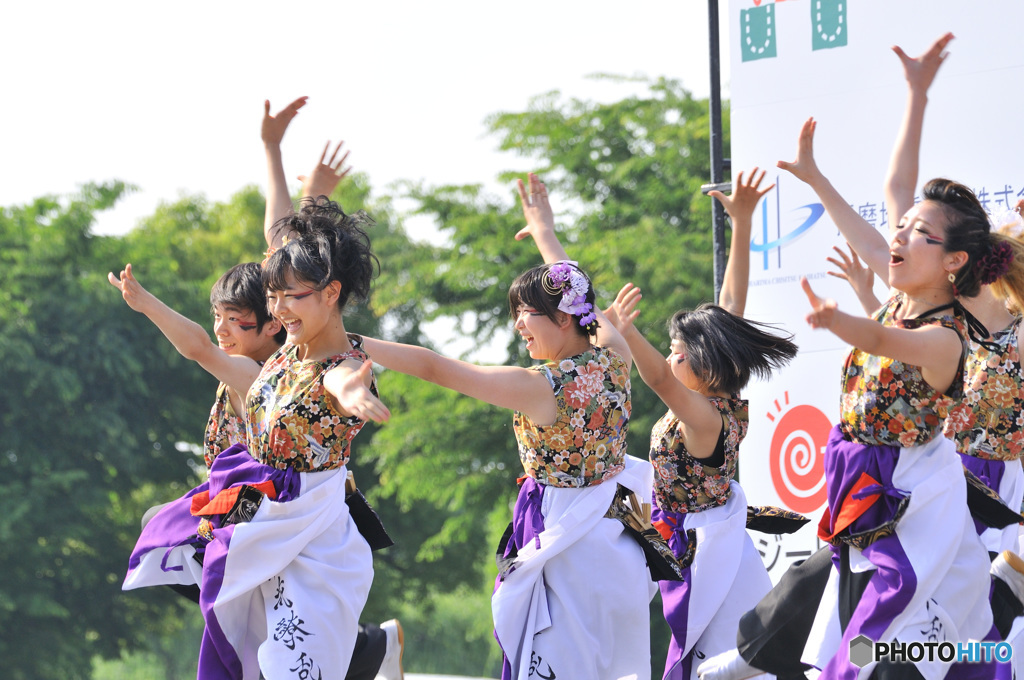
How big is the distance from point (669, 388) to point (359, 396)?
1.29 metres


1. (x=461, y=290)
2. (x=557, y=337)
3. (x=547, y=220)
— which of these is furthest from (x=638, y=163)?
(x=557, y=337)

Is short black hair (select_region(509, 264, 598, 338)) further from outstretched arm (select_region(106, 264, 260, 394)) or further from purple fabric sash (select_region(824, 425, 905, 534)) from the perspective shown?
outstretched arm (select_region(106, 264, 260, 394))

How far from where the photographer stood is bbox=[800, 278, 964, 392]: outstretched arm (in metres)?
2.68

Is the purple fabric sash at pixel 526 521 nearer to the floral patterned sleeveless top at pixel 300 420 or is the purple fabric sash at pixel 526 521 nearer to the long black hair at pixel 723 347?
the floral patterned sleeveless top at pixel 300 420

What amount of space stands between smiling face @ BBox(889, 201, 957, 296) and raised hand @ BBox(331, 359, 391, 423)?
1.50 meters

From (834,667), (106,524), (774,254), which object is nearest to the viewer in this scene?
(834,667)

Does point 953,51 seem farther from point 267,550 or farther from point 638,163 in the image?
point 638,163

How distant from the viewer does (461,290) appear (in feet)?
42.1

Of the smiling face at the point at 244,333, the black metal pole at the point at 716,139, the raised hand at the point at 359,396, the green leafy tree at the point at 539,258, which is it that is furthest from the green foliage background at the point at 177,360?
the raised hand at the point at 359,396

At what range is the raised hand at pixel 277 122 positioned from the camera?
436 cm

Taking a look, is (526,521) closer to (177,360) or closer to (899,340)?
(899,340)

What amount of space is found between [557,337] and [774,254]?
257cm

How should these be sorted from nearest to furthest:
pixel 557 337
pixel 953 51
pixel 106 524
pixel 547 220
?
pixel 557 337 → pixel 547 220 → pixel 953 51 → pixel 106 524

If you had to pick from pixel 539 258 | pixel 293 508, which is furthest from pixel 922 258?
pixel 539 258
